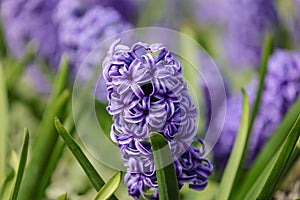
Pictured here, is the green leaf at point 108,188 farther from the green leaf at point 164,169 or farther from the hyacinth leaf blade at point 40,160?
the hyacinth leaf blade at point 40,160

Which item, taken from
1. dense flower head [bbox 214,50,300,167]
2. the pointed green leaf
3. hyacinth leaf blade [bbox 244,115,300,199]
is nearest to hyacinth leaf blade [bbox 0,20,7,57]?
the pointed green leaf

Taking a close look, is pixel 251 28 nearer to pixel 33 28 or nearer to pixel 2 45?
pixel 33 28

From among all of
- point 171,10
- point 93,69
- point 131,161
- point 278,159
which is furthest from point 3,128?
point 171,10

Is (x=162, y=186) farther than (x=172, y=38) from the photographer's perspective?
No

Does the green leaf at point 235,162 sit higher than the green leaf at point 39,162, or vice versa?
the green leaf at point 235,162

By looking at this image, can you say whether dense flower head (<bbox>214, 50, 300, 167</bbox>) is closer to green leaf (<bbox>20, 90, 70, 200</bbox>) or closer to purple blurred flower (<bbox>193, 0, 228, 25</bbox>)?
green leaf (<bbox>20, 90, 70, 200</bbox>)

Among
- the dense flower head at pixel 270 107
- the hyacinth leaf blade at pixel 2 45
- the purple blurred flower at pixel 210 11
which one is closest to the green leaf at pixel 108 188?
the dense flower head at pixel 270 107

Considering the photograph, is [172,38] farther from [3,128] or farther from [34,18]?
[34,18]

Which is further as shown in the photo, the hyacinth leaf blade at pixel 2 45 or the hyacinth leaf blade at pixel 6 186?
the hyacinth leaf blade at pixel 2 45
